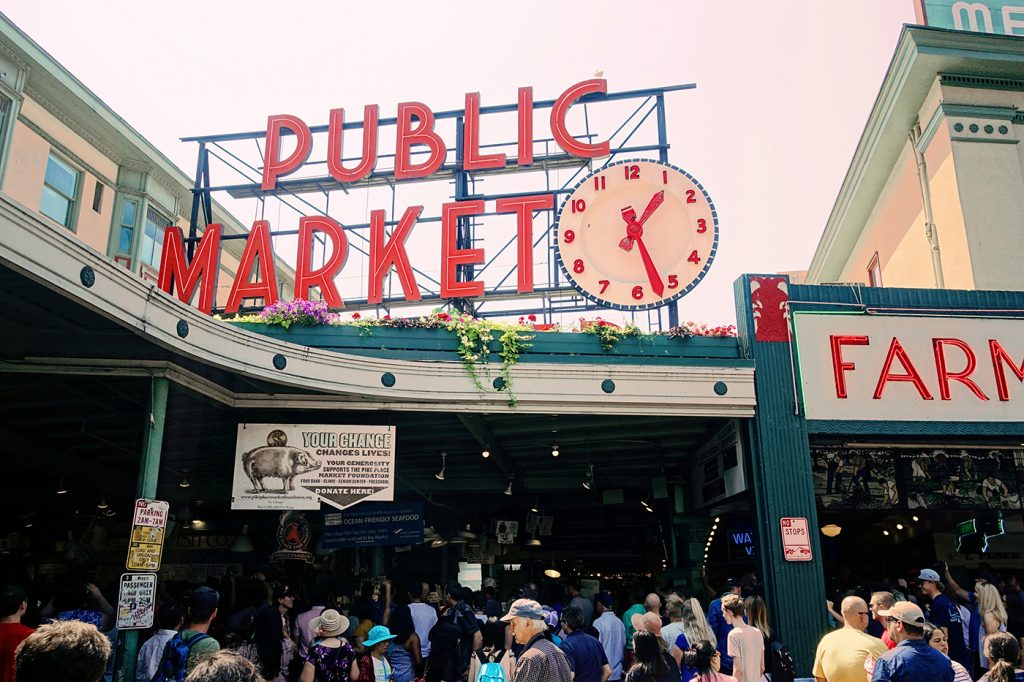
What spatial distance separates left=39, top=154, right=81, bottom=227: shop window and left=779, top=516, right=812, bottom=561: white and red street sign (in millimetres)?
15794

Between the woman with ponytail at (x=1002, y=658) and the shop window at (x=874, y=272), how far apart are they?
50.5 feet

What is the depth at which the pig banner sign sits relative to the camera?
11.0 m

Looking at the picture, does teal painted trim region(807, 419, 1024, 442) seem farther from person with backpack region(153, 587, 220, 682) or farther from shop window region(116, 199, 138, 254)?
shop window region(116, 199, 138, 254)

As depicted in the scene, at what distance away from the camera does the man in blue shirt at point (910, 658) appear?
5.82 metres

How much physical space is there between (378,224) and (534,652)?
1271 centimetres

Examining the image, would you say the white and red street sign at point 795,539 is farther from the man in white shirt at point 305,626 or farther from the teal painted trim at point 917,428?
the man in white shirt at point 305,626

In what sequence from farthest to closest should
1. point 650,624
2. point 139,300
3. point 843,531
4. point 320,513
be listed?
point 843,531, point 320,513, point 139,300, point 650,624

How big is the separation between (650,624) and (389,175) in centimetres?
1297

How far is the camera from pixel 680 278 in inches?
573

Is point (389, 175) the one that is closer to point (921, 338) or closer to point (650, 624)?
point (921, 338)

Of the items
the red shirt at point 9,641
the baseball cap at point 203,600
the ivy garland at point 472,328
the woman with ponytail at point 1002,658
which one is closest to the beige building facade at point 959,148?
the ivy garland at point 472,328

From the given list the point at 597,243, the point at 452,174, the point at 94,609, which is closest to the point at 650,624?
the point at 94,609

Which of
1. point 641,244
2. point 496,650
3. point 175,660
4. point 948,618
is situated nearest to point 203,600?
point 175,660

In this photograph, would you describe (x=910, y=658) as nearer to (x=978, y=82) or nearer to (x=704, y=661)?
(x=704, y=661)
